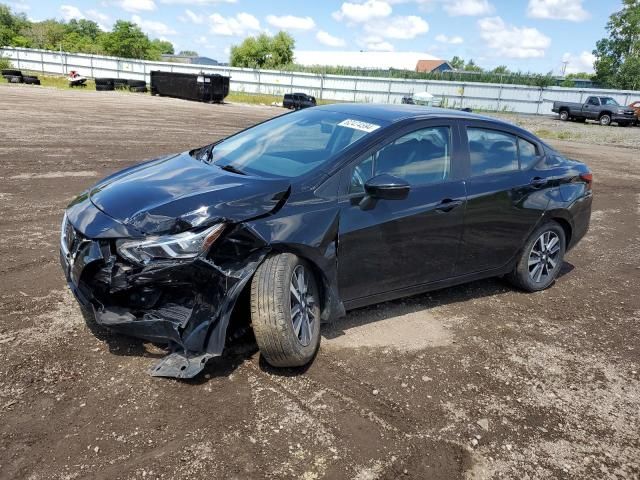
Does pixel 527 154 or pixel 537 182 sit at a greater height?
pixel 527 154

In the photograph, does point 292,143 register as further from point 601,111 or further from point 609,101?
point 609,101

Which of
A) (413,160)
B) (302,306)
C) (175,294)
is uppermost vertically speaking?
(413,160)

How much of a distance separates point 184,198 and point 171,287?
0.58m

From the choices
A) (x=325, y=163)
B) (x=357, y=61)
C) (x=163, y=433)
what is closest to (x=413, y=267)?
(x=325, y=163)

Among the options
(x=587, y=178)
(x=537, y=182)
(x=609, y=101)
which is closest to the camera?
(x=537, y=182)

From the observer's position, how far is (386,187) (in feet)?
11.5

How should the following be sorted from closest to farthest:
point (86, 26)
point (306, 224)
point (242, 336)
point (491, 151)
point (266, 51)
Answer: point (306, 224) → point (242, 336) → point (491, 151) → point (266, 51) → point (86, 26)

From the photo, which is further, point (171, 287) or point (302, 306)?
point (302, 306)

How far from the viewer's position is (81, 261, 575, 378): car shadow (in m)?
3.33

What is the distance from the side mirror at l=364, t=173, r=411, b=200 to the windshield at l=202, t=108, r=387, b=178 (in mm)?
385

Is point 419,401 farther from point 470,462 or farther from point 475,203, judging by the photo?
point 475,203

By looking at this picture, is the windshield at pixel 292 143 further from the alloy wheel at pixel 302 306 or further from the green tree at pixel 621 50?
the green tree at pixel 621 50

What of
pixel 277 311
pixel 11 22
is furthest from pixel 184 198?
pixel 11 22

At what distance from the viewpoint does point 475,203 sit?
4.27m
